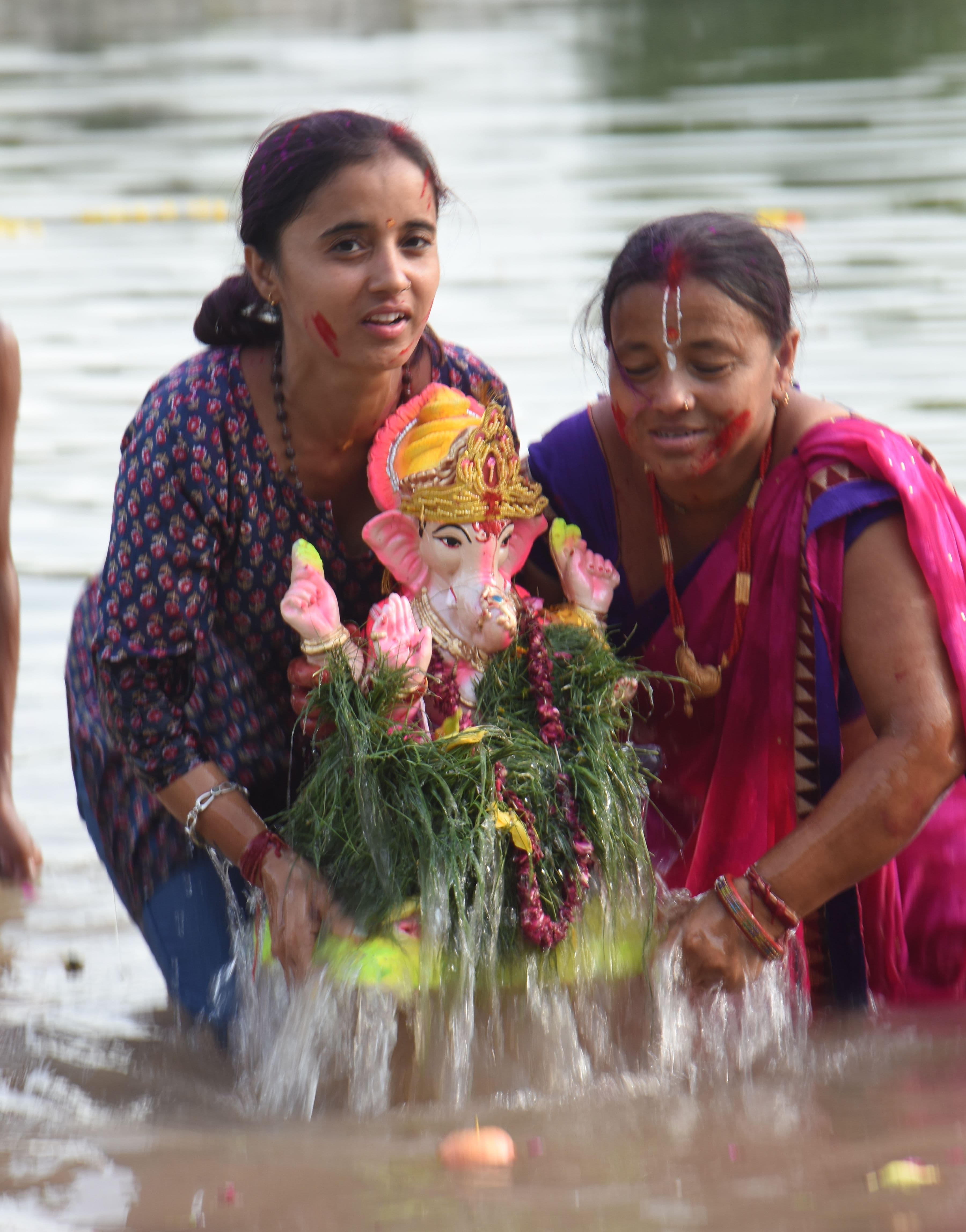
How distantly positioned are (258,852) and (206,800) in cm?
15

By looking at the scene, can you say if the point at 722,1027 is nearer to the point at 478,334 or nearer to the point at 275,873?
the point at 275,873

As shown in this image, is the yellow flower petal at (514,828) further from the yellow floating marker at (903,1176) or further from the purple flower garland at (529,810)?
the yellow floating marker at (903,1176)

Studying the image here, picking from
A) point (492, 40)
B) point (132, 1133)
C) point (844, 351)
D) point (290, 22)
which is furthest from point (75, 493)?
point (290, 22)

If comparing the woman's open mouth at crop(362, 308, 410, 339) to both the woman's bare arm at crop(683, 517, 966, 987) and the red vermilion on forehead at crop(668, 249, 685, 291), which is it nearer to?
the red vermilion on forehead at crop(668, 249, 685, 291)

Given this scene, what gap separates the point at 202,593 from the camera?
3.03 m

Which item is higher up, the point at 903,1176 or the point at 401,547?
the point at 401,547

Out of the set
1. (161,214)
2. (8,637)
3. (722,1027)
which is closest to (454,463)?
(722,1027)

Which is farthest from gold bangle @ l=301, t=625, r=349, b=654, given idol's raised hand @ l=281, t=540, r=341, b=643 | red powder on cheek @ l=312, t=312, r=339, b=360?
red powder on cheek @ l=312, t=312, r=339, b=360

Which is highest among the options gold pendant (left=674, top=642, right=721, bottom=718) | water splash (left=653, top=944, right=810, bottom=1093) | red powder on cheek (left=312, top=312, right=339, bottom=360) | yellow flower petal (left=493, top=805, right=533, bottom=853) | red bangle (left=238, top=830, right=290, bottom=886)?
red powder on cheek (left=312, top=312, right=339, bottom=360)

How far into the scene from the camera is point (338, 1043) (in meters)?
2.81

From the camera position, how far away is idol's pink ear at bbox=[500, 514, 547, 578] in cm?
305

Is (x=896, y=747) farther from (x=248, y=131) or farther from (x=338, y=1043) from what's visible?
(x=248, y=131)

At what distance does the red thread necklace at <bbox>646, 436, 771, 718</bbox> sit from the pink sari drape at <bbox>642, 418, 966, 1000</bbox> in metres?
0.01

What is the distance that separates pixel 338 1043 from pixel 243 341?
1.33 meters
